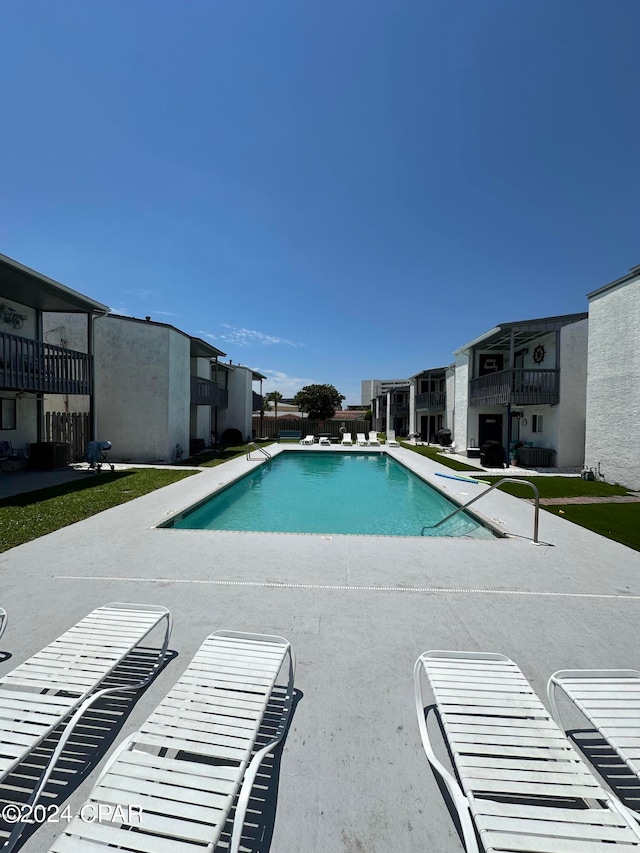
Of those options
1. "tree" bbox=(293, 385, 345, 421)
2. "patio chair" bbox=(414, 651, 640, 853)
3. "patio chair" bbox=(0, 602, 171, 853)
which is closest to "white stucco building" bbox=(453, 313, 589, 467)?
"patio chair" bbox=(414, 651, 640, 853)

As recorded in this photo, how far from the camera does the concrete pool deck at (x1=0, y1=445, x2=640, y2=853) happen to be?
2.02 metres

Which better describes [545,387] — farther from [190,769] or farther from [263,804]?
[190,769]

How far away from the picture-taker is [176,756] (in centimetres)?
222

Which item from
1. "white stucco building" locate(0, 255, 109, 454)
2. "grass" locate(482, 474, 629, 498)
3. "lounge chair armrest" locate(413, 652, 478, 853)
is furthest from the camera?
"white stucco building" locate(0, 255, 109, 454)

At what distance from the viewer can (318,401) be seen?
155ft

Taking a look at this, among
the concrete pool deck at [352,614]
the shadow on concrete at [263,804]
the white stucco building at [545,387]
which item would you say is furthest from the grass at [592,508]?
the shadow on concrete at [263,804]

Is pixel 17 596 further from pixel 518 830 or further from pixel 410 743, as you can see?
pixel 518 830

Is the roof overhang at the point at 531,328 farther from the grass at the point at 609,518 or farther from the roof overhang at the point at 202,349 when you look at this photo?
the roof overhang at the point at 202,349

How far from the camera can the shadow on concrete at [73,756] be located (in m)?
2.01

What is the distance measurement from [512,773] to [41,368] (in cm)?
1614

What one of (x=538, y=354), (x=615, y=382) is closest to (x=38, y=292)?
(x=615, y=382)

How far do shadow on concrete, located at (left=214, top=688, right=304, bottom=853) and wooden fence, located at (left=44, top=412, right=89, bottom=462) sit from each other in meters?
17.3

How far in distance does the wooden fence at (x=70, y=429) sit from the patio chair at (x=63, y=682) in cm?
1552

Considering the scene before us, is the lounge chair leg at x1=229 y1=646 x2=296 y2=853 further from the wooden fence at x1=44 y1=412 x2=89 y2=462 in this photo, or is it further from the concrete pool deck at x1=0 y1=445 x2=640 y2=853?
the wooden fence at x1=44 y1=412 x2=89 y2=462
